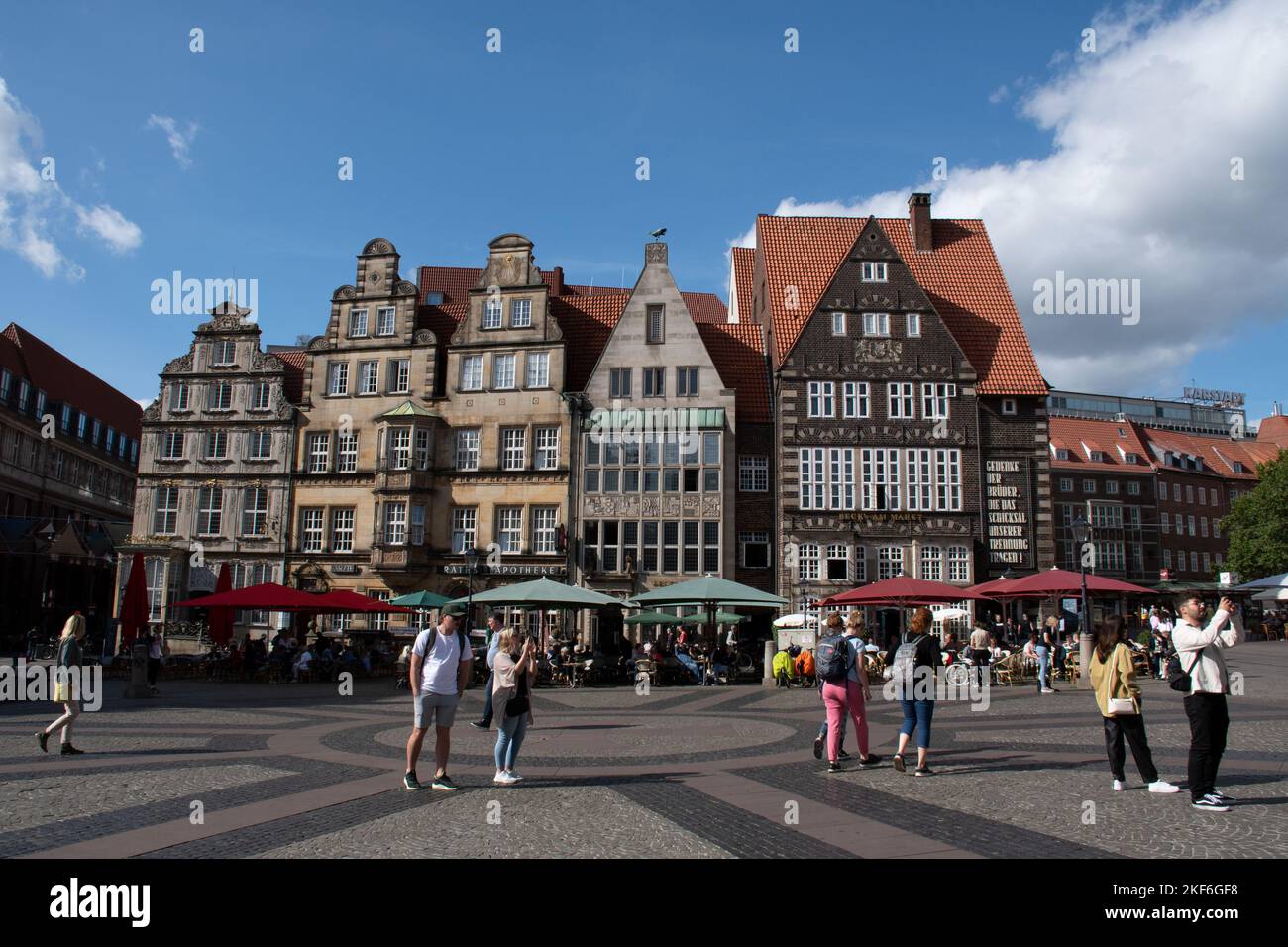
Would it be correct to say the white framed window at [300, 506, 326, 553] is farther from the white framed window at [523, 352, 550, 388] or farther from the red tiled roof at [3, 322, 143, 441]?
the red tiled roof at [3, 322, 143, 441]

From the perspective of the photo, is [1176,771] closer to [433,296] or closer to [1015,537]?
[1015,537]

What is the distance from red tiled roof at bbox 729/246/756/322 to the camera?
163 ft

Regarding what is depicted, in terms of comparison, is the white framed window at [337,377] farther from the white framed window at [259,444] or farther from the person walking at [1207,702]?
the person walking at [1207,702]

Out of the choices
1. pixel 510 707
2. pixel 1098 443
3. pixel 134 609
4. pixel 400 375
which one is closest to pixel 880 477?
pixel 400 375

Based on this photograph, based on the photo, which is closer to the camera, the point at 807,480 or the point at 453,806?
the point at 453,806

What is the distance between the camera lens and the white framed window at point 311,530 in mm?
42281

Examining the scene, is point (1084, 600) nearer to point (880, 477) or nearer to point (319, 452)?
point (880, 477)

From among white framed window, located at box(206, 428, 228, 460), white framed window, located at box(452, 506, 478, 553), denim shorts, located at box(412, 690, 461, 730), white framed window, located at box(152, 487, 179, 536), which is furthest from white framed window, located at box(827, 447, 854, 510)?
denim shorts, located at box(412, 690, 461, 730)

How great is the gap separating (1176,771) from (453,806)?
8.02m

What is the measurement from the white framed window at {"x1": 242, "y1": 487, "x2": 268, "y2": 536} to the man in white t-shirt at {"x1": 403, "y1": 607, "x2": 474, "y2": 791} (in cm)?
3561

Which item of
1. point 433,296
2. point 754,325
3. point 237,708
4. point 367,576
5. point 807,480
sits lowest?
point 237,708
